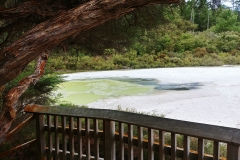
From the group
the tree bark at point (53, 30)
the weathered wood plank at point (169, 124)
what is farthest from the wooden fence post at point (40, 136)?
the tree bark at point (53, 30)

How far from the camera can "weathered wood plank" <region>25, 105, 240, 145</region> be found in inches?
44.0

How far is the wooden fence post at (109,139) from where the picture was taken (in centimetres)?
161

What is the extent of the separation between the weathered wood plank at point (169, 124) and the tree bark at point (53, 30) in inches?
22.3

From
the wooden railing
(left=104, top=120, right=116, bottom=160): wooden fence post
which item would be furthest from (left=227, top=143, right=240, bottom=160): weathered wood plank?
(left=104, top=120, right=116, bottom=160): wooden fence post

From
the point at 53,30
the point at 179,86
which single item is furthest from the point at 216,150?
the point at 179,86

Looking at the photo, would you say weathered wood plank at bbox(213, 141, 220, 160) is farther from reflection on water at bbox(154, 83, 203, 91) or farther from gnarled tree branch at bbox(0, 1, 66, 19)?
reflection on water at bbox(154, 83, 203, 91)

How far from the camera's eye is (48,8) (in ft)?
5.49

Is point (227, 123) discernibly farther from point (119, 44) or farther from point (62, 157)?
point (62, 157)

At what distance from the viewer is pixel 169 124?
4.30ft

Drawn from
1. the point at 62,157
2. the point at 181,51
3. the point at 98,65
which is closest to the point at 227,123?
the point at 62,157

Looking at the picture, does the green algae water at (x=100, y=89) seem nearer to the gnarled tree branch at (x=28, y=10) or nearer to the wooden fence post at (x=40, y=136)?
the wooden fence post at (x=40, y=136)

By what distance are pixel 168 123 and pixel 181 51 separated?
13.8 m

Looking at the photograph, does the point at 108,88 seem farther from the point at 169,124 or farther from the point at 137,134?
the point at 169,124

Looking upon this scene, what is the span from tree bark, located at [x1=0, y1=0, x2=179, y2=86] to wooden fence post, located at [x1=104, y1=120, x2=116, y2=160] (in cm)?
63
